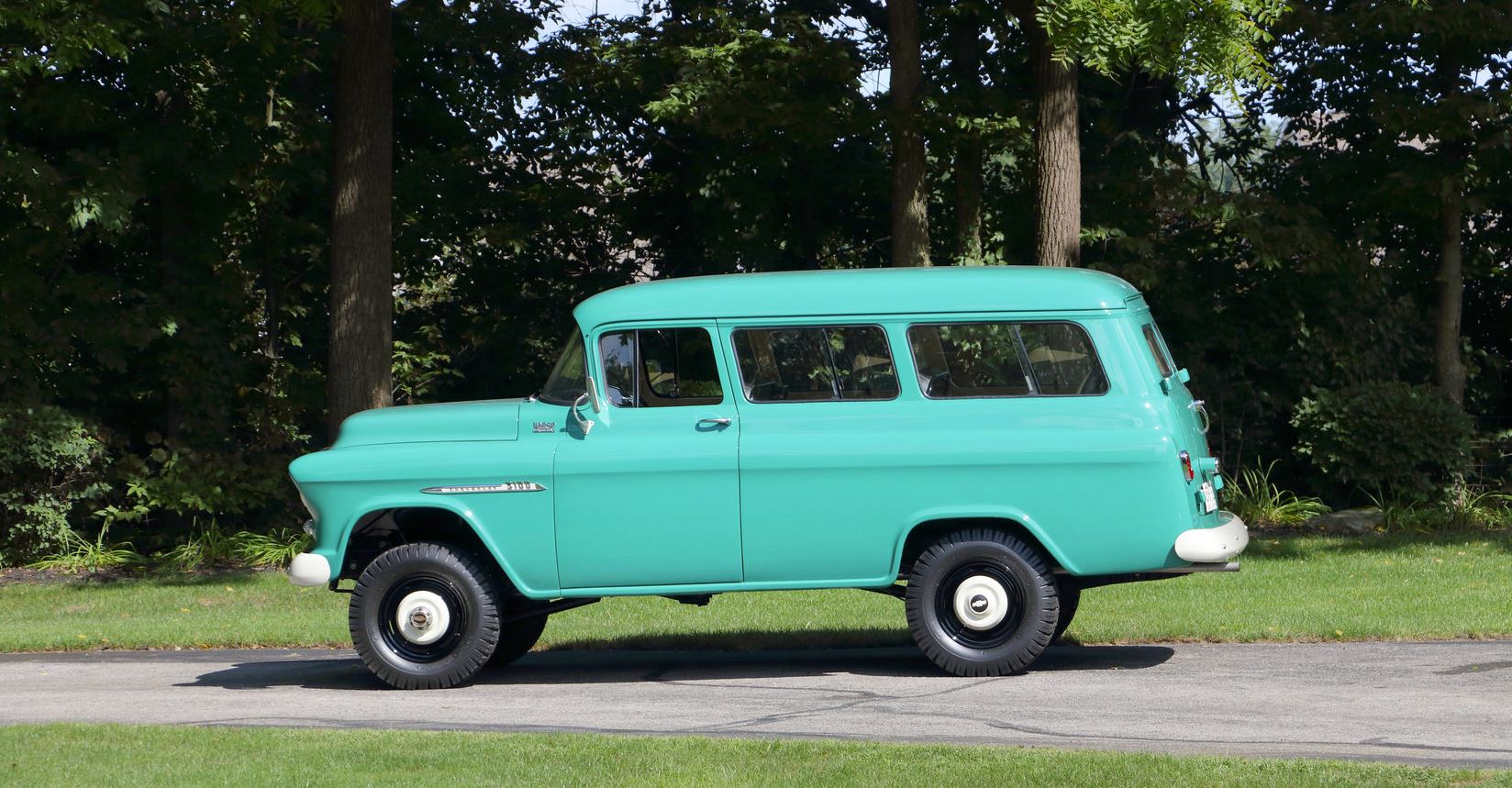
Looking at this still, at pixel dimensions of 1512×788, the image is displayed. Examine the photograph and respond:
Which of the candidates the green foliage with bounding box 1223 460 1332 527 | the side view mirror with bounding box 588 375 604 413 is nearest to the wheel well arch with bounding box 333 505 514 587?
the side view mirror with bounding box 588 375 604 413

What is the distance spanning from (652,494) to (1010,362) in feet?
7.33

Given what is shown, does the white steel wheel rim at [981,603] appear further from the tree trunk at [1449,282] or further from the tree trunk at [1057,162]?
the tree trunk at [1449,282]

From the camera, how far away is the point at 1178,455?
9547 mm

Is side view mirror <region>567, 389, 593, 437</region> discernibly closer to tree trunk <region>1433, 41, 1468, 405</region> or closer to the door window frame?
the door window frame

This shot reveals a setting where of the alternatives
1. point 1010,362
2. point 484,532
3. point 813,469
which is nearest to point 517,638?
point 484,532

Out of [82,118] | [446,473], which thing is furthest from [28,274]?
[446,473]

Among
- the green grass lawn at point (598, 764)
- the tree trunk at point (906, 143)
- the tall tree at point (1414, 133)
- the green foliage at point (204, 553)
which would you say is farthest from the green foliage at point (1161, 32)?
the green foliage at point (204, 553)

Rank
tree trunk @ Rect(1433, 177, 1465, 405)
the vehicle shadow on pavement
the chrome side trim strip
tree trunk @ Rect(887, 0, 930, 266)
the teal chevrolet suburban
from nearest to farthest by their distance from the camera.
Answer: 1. the teal chevrolet suburban
2. the chrome side trim strip
3. the vehicle shadow on pavement
4. tree trunk @ Rect(887, 0, 930, 266)
5. tree trunk @ Rect(1433, 177, 1465, 405)

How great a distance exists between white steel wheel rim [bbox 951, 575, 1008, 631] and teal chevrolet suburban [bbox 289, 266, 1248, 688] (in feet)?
0.04

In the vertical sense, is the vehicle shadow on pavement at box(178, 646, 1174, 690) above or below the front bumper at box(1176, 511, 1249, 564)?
below

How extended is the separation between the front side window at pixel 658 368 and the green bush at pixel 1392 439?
11.7 meters

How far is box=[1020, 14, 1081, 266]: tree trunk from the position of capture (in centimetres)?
1686

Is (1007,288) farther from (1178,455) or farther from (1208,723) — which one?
(1208,723)

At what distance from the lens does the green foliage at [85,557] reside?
18.2m
